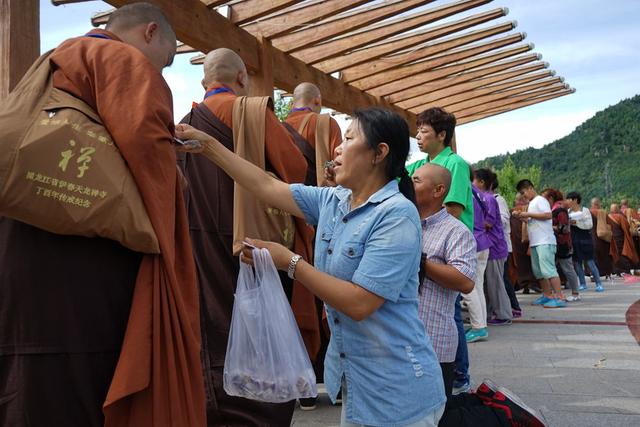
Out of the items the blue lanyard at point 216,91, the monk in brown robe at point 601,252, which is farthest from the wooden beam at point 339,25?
the monk in brown robe at point 601,252

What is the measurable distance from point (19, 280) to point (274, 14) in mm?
5064

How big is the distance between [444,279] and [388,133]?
111 cm

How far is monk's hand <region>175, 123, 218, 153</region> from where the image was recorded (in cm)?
228

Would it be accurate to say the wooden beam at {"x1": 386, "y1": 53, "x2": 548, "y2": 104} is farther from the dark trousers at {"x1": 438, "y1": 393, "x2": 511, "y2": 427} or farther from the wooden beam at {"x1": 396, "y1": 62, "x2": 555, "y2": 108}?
the dark trousers at {"x1": 438, "y1": 393, "x2": 511, "y2": 427}

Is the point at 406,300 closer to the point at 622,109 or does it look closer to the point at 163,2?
the point at 163,2

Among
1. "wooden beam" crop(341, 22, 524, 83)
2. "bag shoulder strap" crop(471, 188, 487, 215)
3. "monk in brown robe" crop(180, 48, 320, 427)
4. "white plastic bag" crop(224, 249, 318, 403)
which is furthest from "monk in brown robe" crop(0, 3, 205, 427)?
"wooden beam" crop(341, 22, 524, 83)

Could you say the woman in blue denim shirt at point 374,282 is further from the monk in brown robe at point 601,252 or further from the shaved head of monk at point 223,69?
the monk in brown robe at point 601,252

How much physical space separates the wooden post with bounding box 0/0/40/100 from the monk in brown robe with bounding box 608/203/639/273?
15006mm

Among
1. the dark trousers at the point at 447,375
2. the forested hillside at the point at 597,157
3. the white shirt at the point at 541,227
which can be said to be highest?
the forested hillside at the point at 597,157

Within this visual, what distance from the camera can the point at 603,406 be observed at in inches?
161

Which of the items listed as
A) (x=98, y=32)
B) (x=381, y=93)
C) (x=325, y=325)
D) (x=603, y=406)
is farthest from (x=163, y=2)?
(x=381, y=93)

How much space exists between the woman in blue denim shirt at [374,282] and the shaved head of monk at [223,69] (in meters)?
1.74

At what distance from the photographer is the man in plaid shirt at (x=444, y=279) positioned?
299cm

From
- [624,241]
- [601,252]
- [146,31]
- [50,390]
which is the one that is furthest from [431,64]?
[624,241]
